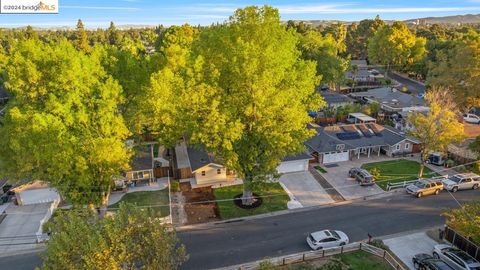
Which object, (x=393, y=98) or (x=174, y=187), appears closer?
(x=174, y=187)

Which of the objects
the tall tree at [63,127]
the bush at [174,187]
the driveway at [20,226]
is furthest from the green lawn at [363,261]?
the driveway at [20,226]

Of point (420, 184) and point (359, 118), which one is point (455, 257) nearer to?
point (420, 184)

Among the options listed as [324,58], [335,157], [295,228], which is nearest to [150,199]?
[295,228]

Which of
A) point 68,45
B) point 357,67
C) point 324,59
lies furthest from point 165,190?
point 357,67

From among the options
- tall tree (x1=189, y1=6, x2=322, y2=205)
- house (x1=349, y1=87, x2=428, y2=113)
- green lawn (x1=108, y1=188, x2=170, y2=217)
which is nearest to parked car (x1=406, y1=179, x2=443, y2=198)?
tall tree (x1=189, y1=6, x2=322, y2=205)

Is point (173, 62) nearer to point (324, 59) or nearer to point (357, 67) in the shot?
point (324, 59)

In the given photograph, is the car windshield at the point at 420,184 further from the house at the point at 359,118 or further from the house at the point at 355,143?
the house at the point at 359,118

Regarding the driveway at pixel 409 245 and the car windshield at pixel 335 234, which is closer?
the driveway at pixel 409 245
